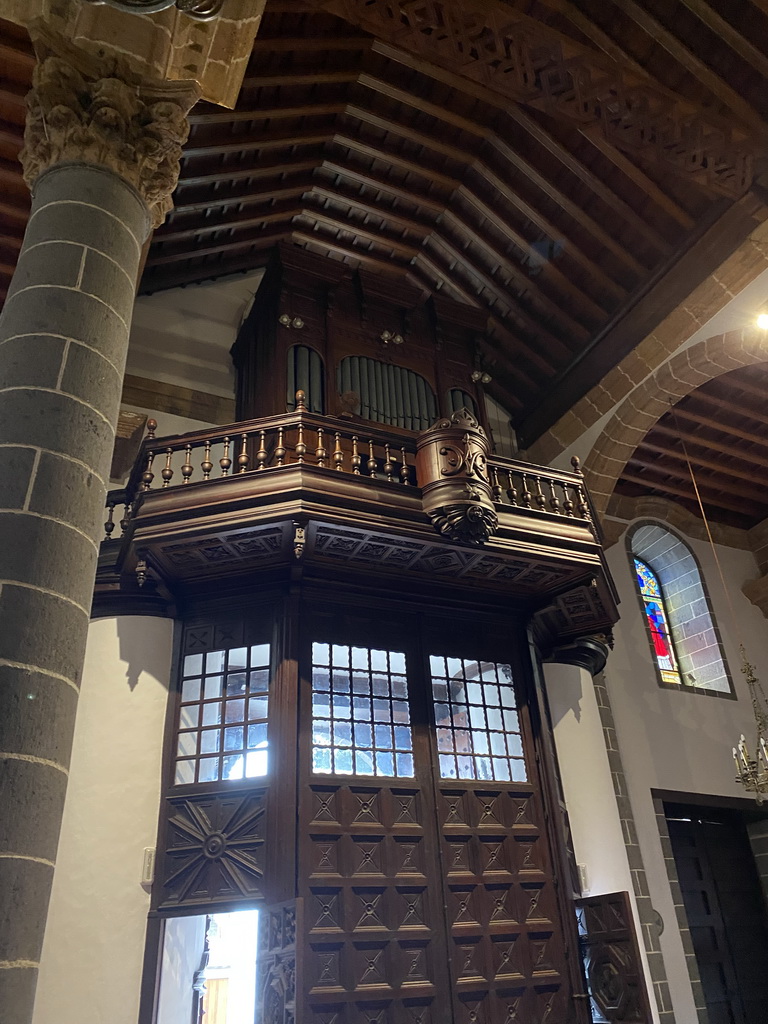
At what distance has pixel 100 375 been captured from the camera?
436cm

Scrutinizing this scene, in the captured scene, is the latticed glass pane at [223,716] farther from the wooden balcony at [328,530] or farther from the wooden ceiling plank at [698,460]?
the wooden ceiling plank at [698,460]

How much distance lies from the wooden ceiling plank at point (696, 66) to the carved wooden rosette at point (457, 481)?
→ 13.6 feet

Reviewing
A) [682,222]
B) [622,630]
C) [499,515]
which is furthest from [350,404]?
[622,630]

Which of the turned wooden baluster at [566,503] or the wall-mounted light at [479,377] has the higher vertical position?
the wall-mounted light at [479,377]

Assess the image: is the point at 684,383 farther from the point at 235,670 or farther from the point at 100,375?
the point at 100,375

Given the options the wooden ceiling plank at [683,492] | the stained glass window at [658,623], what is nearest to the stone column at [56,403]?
the wooden ceiling plank at [683,492]

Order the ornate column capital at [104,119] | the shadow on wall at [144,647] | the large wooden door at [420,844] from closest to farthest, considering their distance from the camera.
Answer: the ornate column capital at [104,119] < the large wooden door at [420,844] < the shadow on wall at [144,647]

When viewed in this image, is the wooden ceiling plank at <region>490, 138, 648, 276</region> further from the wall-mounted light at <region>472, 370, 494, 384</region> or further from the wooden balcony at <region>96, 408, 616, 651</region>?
the wooden balcony at <region>96, 408, 616, 651</region>

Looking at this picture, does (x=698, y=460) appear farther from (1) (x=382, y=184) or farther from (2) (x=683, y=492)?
(1) (x=382, y=184)

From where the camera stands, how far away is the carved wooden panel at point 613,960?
265 inches

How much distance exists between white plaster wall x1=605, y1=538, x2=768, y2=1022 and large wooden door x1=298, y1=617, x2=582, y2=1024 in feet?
10.8

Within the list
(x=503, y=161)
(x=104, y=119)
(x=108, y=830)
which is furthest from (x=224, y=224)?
(x=108, y=830)

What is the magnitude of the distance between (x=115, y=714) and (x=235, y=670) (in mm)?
1077

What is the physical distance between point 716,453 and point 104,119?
434 inches
